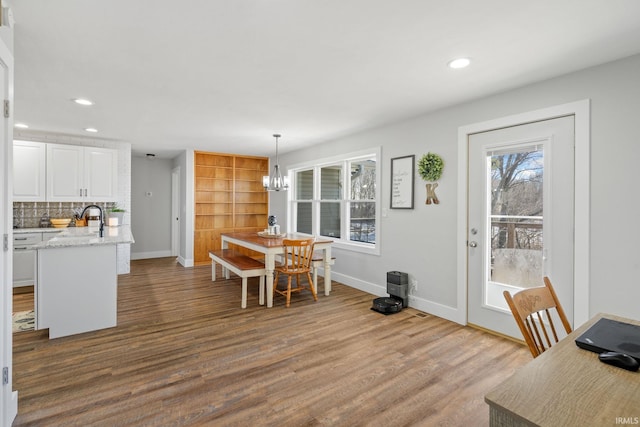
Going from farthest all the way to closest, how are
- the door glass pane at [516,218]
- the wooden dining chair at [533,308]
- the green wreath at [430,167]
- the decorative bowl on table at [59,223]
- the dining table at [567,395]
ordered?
the decorative bowl on table at [59,223], the green wreath at [430,167], the door glass pane at [516,218], the wooden dining chair at [533,308], the dining table at [567,395]

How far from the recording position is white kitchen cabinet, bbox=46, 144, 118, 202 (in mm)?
4934

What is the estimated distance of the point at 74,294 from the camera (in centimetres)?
306

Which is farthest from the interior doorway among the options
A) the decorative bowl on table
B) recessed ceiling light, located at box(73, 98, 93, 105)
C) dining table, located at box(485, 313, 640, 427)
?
dining table, located at box(485, 313, 640, 427)

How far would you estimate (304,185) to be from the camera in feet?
20.3

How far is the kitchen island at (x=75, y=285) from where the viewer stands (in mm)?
2932

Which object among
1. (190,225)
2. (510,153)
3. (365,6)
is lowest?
(190,225)

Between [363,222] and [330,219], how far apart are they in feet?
2.78

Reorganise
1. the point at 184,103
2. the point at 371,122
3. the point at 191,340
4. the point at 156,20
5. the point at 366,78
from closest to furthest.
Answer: the point at 156,20, the point at 366,78, the point at 191,340, the point at 184,103, the point at 371,122

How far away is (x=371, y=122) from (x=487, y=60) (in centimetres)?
187

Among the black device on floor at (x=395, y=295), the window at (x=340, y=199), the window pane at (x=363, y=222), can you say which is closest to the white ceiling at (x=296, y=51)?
the window at (x=340, y=199)

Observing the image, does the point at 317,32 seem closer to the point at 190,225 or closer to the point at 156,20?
the point at 156,20

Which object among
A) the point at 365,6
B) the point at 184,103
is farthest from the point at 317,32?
the point at 184,103

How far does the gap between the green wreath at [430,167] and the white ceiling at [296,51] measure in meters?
0.54

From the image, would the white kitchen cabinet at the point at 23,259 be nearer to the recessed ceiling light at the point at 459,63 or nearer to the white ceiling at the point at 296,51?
the white ceiling at the point at 296,51
